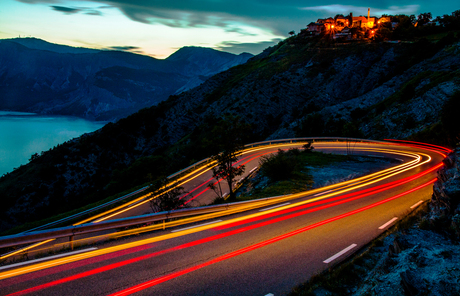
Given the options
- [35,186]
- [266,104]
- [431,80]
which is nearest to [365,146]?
[431,80]

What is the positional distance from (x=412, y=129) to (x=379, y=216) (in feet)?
110

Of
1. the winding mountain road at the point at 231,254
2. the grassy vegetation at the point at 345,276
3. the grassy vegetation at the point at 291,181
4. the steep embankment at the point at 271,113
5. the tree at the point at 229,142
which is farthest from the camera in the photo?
the steep embankment at the point at 271,113

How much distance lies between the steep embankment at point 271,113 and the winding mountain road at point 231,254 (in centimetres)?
2934

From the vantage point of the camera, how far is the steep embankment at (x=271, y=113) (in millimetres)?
44250

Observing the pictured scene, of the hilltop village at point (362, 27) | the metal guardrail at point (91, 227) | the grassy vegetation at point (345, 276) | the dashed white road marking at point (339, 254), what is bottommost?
the dashed white road marking at point (339, 254)

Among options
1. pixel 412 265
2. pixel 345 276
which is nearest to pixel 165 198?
pixel 345 276

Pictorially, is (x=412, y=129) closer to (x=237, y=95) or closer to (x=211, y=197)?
(x=211, y=197)

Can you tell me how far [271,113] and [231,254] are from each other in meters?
69.3

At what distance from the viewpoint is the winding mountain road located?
17.9 feet

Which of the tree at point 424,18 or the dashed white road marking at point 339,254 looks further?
the tree at point 424,18

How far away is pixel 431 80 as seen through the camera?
45.4m

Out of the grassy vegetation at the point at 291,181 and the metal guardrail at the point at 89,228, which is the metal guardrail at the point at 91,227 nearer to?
the metal guardrail at the point at 89,228

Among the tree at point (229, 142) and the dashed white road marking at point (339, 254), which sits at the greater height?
the tree at point (229, 142)

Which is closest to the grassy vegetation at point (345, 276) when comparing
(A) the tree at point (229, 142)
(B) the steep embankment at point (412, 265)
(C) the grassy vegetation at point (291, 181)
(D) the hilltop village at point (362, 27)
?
(B) the steep embankment at point (412, 265)
